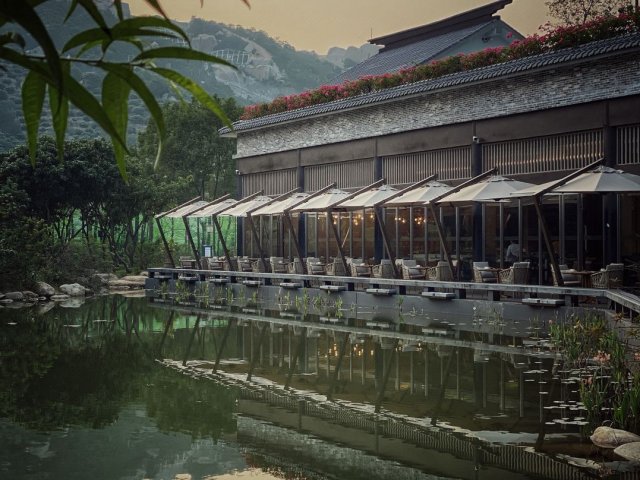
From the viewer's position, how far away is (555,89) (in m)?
21.8

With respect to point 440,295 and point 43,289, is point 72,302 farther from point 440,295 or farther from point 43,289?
point 440,295

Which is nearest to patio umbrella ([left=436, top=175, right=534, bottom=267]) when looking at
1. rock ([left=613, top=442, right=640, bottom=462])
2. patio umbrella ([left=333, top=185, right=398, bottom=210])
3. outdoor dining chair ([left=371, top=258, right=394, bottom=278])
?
patio umbrella ([left=333, top=185, right=398, bottom=210])

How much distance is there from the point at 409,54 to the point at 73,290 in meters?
16.6

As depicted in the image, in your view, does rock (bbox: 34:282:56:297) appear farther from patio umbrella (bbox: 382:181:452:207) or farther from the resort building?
patio umbrella (bbox: 382:181:452:207)

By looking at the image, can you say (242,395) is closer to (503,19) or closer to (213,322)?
(213,322)

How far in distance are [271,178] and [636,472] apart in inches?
1073

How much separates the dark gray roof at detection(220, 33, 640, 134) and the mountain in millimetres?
51171

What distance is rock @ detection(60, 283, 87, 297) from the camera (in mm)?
31769

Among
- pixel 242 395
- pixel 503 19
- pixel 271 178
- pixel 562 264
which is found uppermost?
pixel 503 19

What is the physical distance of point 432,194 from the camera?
22375 millimetres

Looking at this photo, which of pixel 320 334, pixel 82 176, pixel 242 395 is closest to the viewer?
pixel 242 395

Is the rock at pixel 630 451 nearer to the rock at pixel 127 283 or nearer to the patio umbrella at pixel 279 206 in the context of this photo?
the patio umbrella at pixel 279 206

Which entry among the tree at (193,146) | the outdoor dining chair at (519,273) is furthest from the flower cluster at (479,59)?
the tree at (193,146)

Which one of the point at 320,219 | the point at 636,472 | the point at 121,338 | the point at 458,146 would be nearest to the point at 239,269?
the point at 320,219
